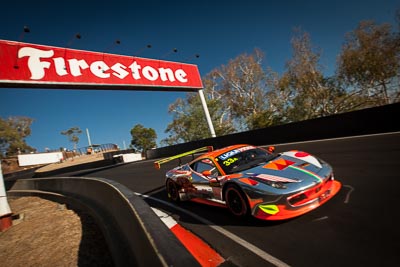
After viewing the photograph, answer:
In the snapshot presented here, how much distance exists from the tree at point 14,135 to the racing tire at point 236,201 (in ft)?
291

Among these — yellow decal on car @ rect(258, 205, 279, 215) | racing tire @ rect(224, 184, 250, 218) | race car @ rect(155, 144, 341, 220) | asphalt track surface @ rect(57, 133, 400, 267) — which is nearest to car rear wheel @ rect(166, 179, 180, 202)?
race car @ rect(155, 144, 341, 220)

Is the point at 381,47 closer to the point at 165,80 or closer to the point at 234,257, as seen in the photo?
the point at 165,80

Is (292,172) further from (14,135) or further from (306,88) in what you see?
(14,135)

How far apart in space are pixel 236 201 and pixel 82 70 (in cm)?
1403

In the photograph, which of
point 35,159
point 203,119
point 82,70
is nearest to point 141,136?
point 35,159

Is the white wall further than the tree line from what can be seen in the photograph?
Yes

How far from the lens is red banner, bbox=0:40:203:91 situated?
12773 millimetres

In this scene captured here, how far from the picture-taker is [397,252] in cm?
263

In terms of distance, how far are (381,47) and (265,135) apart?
41.1ft

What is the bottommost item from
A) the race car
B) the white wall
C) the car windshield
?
the race car

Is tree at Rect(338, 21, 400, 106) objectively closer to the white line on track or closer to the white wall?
the white line on track

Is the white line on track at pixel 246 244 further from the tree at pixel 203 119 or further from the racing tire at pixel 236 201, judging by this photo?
the tree at pixel 203 119

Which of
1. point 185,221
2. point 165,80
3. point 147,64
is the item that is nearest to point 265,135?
point 165,80

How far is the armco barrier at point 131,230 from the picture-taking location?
7.88ft
